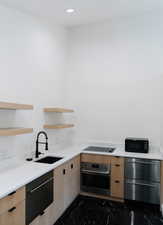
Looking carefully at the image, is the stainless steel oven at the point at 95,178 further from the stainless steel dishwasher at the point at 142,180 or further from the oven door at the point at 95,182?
the stainless steel dishwasher at the point at 142,180

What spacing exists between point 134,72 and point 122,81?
287 millimetres

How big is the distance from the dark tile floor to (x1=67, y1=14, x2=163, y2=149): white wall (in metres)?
1.19

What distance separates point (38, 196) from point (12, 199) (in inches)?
19.0

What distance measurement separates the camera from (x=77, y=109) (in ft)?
13.9

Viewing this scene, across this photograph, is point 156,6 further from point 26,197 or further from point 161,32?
point 26,197

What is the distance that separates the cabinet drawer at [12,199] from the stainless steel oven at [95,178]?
5.47 ft

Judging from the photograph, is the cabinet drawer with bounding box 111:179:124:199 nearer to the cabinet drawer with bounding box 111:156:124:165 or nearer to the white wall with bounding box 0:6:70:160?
the cabinet drawer with bounding box 111:156:124:165

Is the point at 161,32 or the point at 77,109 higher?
the point at 161,32

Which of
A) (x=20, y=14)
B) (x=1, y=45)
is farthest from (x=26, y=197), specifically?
(x=20, y=14)

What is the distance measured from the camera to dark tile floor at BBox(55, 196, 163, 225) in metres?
2.83

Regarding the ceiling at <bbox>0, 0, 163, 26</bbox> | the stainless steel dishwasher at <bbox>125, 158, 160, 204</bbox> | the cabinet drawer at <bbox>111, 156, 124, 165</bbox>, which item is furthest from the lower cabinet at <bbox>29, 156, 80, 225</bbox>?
the ceiling at <bbox>0, 0, 163, 26</bbox>

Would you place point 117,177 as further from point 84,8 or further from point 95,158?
point 84,8

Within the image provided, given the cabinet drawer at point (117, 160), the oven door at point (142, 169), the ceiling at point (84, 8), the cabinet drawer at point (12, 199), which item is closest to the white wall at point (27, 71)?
the ceiling at point (84, 8)

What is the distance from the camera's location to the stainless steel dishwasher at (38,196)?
7.06ft
